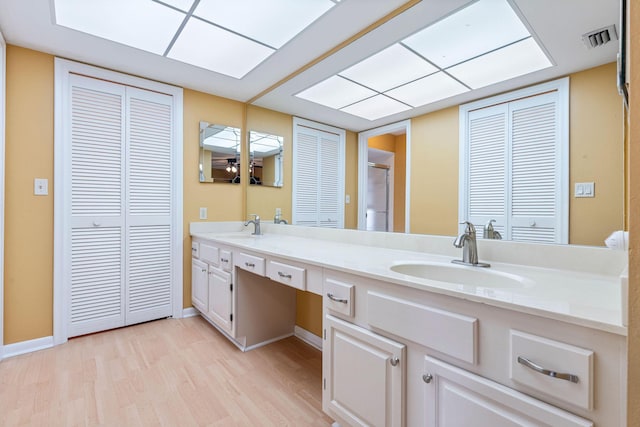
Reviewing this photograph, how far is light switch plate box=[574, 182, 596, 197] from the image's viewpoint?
1.11 meters

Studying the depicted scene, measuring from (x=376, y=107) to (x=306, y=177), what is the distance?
31.4 inches

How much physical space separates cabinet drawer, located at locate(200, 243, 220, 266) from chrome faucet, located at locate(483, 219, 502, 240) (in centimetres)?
185

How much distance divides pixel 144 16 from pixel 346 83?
1.32m

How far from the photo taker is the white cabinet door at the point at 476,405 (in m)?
0.73

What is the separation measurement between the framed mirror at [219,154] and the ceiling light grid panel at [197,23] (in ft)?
2.62

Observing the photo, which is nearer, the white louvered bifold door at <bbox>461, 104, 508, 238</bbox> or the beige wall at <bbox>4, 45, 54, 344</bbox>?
the white louvered bifold door at <bbox>461, 104, 508, 238</bbox>

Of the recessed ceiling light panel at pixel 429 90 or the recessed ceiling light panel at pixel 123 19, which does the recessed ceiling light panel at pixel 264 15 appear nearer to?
the recessed ceiling light panel at pixel 123 19

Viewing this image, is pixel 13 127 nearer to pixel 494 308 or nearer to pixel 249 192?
pixel 249 192

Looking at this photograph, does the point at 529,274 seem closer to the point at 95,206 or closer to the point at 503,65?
the point at 503,65

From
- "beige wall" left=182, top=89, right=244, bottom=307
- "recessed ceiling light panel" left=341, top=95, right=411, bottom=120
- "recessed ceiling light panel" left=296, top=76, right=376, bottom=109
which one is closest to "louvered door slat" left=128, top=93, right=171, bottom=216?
"beige wall" left=182, top=89, right=244, bottom=307

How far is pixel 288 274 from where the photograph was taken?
1602 millimetres

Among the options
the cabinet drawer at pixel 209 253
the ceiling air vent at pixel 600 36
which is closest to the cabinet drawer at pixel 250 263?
the cabinet drawer at pixel 209 253

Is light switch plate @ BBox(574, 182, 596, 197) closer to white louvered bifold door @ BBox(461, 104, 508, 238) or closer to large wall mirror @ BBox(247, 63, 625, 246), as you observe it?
large wall mirror @ BBox(247, 63, 625, 246)

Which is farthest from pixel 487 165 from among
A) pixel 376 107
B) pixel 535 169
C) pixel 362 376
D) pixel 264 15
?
pixel 264 15
